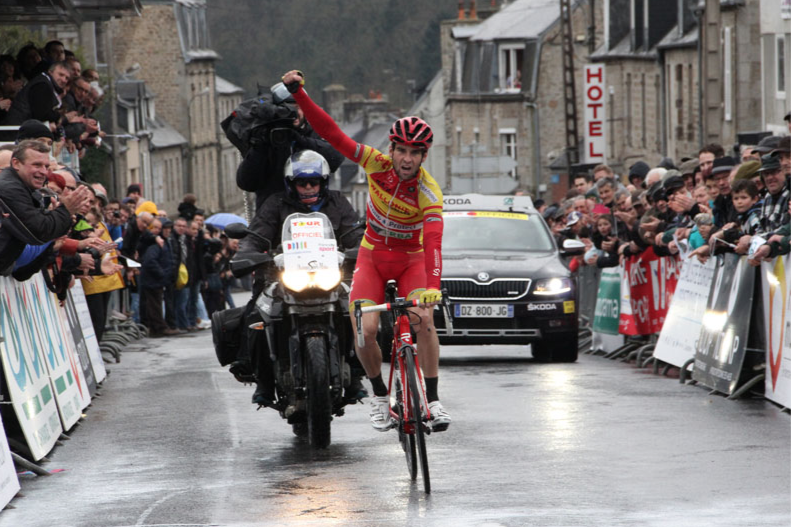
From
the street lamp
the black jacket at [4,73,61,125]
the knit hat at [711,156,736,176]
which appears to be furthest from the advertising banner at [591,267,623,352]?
the street lamp

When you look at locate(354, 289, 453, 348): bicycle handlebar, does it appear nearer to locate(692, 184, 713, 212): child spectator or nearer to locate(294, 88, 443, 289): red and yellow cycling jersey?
locate(294, 88, 443, 289): red and yellow cycling jersey

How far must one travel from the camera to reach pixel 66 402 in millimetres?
12664

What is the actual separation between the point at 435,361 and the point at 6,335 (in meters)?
2.77

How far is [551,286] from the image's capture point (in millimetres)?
17938

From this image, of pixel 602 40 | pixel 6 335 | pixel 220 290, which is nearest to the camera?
pixel 6 335

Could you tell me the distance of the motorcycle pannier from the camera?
11.4m

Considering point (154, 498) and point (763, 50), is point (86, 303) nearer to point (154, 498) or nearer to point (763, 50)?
point (154, 498)

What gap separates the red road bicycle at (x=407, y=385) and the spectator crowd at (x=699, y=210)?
4251 millimetres

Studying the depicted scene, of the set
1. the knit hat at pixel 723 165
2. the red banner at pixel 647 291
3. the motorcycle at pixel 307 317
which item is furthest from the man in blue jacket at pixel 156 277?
the motorcycle at pixel 307 317

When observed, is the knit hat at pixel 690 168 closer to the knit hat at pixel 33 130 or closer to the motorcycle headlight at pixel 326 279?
the knit hat at pixel 33 130

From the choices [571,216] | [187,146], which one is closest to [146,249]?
[571,216]

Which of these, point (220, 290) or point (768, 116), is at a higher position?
point (768, 116)

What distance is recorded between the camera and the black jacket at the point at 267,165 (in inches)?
461

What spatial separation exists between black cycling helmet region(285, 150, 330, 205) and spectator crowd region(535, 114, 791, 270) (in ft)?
12.2
